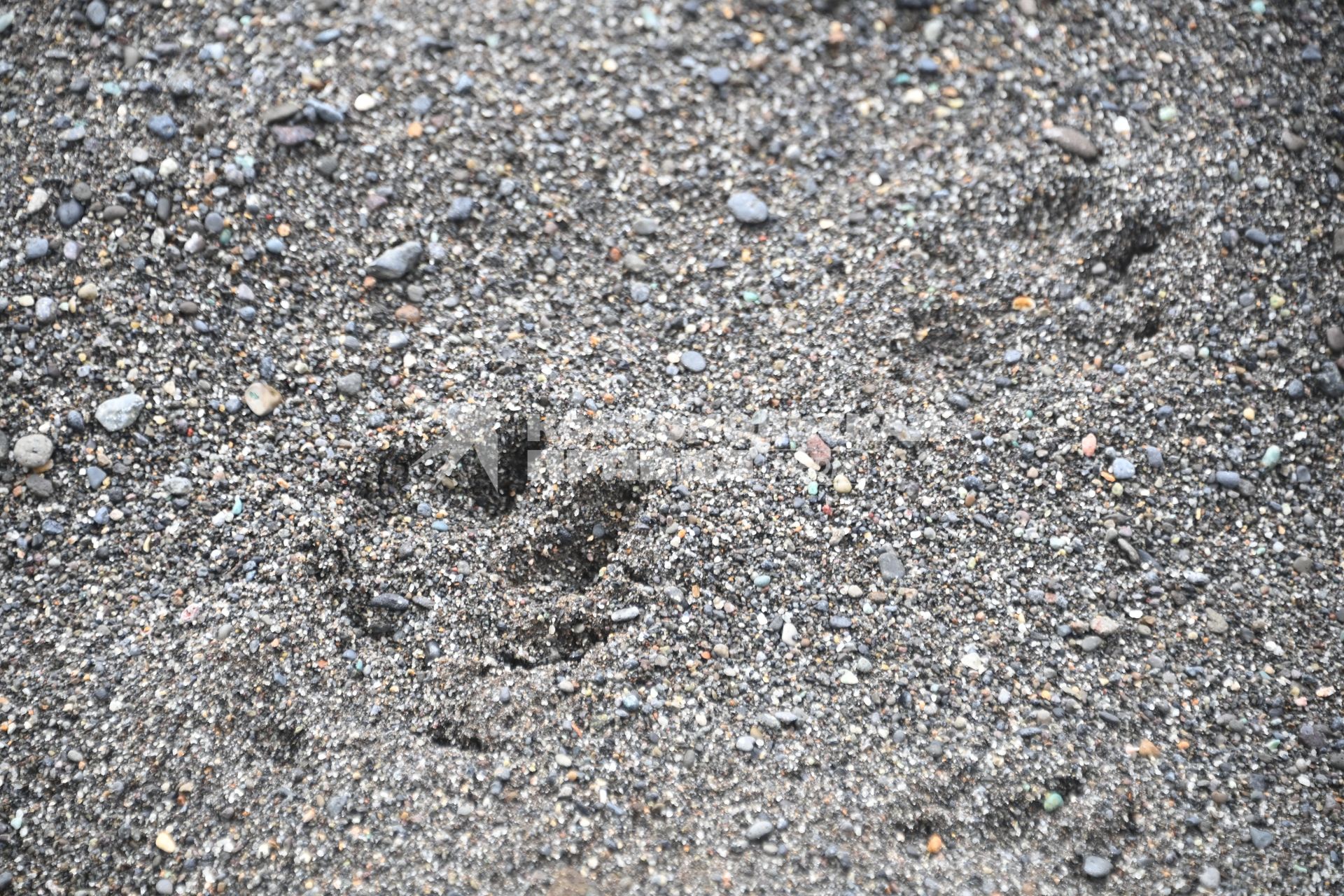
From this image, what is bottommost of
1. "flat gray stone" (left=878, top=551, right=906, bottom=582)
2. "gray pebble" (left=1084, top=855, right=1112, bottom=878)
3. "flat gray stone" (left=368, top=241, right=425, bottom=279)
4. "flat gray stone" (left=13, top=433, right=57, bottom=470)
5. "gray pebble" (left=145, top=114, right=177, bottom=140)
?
"gray pebble" (left=1084, top=855, right=1112, bottom=878)

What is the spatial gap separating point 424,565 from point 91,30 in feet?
6.28

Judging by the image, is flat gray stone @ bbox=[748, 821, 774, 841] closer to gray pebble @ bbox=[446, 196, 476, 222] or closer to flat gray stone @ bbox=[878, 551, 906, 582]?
flat gray stone @ bbox=[878, 551, 906, 582]

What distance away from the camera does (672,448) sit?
2.76 m

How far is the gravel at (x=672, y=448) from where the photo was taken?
7.92 ft

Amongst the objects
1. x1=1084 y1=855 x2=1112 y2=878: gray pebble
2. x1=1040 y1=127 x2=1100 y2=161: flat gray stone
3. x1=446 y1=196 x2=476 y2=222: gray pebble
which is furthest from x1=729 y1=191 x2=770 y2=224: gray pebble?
x1=1084 y1=855 x2=1112 y2=878: gray pebble

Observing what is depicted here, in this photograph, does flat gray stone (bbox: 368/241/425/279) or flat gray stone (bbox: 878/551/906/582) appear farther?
flat gray stone (bbox: 368/241/425/279)

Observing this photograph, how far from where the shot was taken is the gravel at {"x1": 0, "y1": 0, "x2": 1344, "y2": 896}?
2414 millimetres

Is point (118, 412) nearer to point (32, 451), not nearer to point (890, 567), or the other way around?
point (32, 451)

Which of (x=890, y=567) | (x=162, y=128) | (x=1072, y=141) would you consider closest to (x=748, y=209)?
(x=1072, y=141)

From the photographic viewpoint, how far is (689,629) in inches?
101

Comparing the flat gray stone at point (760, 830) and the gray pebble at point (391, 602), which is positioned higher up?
the gray pebble at point (391, 602)

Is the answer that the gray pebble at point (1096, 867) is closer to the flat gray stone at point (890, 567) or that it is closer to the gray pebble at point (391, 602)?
the flat gray stone at point (890, 567)

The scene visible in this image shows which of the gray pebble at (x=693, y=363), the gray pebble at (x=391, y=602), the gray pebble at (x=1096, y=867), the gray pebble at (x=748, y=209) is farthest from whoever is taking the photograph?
the gray pebble at (x=748, y=209)

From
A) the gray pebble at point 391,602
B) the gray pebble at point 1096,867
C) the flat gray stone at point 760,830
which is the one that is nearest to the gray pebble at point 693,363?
the gray pebble at point 391,602
